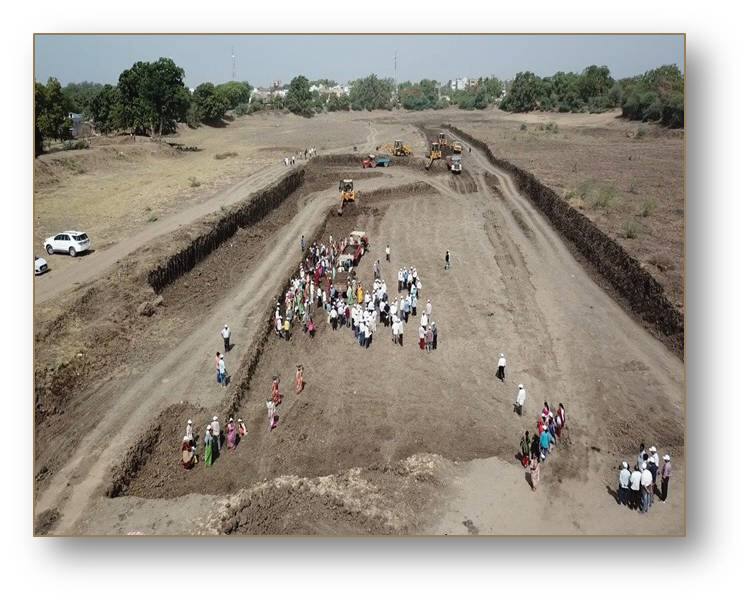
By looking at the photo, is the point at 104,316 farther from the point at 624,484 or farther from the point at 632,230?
the point at 632,230

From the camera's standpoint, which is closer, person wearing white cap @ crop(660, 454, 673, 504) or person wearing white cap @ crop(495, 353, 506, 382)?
person wearing white cap @ crop(660, 454, 673, 504)

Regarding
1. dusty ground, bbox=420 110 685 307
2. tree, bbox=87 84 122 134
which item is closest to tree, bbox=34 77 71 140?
tree, bbox=87 84 122 134

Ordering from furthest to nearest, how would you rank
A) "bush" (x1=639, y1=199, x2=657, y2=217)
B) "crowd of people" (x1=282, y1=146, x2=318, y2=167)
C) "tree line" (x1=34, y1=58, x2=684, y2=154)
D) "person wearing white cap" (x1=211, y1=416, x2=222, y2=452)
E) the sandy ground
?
"crowd of people" (x1=282, y1=146, x2=318, y2=167) → "tree line" (x1=34, y1=58, x2=684, y2=154) → "bush" (x1=639, y1=199, x2=657, y2=217) → the sandy ground → "person wearing white cap" (x1=211, y1=416, x2=222, y2=452)

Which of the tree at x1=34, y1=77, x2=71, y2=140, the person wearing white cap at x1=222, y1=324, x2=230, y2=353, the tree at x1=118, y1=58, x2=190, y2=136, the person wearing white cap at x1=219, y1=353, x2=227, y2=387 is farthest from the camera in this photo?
the tree at x1=118, y1=58, x2=190, y2=136

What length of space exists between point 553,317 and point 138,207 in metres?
31.7

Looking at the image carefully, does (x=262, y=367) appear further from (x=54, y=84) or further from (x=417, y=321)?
(x=54, y=84)

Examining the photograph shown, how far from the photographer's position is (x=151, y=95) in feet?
271

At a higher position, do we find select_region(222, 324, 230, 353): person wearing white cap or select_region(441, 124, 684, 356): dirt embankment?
select_region(441, 124, 684, 356): dirt embankment

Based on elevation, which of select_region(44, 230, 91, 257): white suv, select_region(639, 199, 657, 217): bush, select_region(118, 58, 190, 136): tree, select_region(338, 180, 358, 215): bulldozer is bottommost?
select_region(44, 230, 91, 257): white suv

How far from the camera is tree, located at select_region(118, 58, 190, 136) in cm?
8056

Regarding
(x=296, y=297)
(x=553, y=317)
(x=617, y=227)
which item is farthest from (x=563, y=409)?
(x=617, y=227)

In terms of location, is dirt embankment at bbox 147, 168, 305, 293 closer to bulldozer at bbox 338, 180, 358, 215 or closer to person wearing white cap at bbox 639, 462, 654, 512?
bulldozer at bbox 338, 180, 358, 215

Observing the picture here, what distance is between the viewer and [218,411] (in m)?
21.1

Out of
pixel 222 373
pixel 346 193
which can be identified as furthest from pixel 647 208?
pixel 222 373
